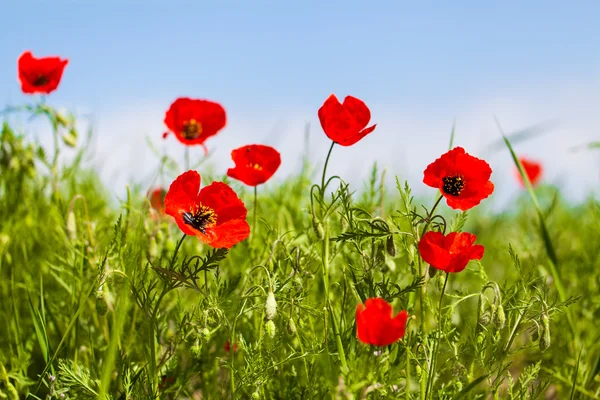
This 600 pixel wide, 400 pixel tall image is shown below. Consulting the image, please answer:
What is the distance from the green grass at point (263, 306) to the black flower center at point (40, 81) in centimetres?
22

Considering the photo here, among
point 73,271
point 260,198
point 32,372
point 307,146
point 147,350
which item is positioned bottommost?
point 32,372

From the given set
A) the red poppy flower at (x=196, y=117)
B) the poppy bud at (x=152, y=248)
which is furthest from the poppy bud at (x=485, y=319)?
the red poppy flower at (x=196, y=117)

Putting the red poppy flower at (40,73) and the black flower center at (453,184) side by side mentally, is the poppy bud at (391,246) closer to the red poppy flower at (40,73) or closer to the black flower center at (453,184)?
the black flower center at (453,184)

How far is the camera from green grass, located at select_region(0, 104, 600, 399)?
67.2 inches

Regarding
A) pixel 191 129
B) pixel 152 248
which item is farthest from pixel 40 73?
pixel 152 248

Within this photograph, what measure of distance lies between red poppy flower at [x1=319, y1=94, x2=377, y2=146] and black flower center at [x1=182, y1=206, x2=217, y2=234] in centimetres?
39

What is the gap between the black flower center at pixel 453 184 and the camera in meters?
1.73

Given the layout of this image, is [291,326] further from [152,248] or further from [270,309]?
[152,248]

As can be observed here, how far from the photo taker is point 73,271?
8.16ft

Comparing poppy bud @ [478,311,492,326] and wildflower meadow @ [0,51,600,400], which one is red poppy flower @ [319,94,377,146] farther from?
poppy bud @ [478,311,492,326]

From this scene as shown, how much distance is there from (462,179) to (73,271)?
4.96 feet

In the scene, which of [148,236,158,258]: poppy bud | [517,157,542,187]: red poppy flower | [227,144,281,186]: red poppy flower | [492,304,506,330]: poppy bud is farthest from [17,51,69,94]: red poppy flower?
[517,157,542,187]: red poppy flower

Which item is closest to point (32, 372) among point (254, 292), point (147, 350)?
point (147, 350)

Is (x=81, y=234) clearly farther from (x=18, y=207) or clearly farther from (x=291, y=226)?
(x=18, y=207)
